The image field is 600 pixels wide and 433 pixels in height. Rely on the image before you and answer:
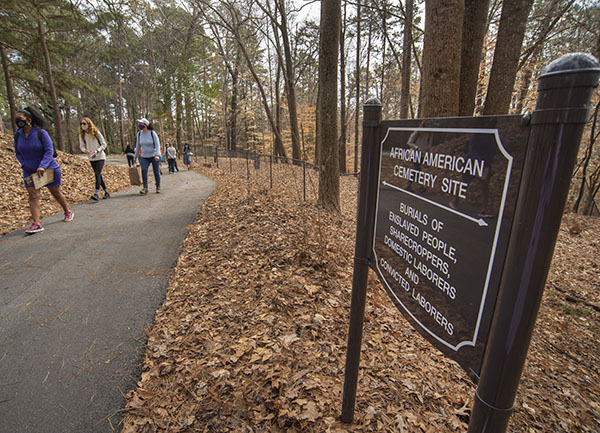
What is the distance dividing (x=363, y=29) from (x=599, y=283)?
17872 mm

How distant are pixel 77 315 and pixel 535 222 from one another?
3952 mm

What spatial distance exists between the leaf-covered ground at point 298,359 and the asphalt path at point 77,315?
0.65 ft

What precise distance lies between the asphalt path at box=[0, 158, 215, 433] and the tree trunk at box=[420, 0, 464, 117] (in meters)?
4.39

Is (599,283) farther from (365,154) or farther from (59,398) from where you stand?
(59,398)

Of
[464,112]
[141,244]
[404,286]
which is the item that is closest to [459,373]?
[404,286]

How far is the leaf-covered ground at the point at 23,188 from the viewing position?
619 centimetres

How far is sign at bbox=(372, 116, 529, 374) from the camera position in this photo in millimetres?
945

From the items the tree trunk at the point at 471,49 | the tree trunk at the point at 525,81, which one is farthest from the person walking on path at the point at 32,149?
the tree trunk at the point at 525,81

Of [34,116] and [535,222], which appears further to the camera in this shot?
[34,116]

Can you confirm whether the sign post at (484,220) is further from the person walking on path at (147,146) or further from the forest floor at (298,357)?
the person walking on path at (147,146)

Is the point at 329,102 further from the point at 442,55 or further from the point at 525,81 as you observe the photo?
the point at 525,81

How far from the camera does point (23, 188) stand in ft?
25.7

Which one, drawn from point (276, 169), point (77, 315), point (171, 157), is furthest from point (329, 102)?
point (171, 157)

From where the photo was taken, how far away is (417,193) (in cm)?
139
